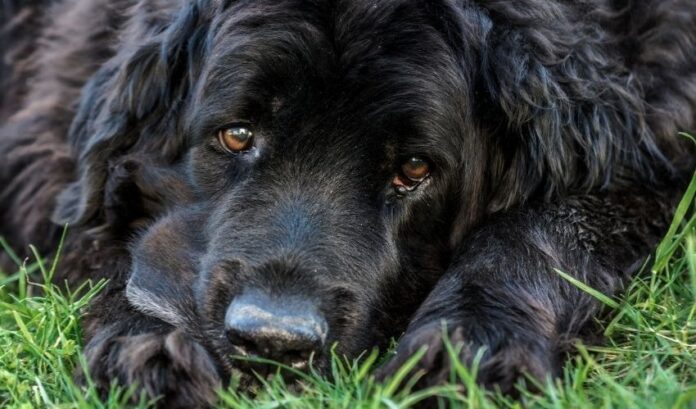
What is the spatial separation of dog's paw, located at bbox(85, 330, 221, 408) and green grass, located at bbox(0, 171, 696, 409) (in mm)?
48

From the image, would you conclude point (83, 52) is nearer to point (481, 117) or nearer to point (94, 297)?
point (94, 297)

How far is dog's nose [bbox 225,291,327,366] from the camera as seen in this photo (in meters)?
2.54

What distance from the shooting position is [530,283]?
285cm

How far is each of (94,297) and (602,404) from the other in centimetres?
157

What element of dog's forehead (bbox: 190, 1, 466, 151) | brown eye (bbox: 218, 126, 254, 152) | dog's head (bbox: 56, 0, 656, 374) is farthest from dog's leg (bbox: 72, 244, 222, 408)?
dog's forehead (bbox: 190, 1, 466, 151)

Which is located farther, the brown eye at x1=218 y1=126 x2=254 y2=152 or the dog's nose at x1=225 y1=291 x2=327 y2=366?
the brown eye at x1=218 y1=126 x2=254 y2=152

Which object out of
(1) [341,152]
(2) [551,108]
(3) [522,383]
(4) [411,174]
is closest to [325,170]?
(1) [341,152]

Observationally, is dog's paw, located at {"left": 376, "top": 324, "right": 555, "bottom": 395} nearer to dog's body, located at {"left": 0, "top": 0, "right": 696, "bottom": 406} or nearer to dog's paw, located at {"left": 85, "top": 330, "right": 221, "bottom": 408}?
dog's body, located at {"left": 0, "top": 0, "right": 696, "bottom": 406}

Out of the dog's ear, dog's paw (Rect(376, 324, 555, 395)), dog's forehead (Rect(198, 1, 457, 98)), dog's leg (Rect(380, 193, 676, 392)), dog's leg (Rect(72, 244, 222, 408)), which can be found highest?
dog's forehead (Rect(198, 1, 457, 98))

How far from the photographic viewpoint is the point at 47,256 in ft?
13.0

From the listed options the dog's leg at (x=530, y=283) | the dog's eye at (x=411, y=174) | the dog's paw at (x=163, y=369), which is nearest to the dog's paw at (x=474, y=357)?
the dog's leg at (x=530, y=283)

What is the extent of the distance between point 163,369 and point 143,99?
115 centimetres

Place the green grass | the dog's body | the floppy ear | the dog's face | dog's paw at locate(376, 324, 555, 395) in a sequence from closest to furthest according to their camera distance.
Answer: the green grass, dog's paw at locate(376, 324, 555, 395), the dog's body, the dog's face, the floppy ear

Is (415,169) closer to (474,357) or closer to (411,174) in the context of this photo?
(411,174)
